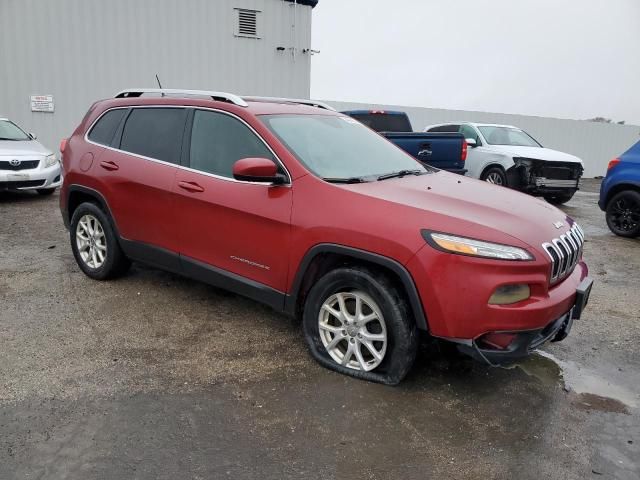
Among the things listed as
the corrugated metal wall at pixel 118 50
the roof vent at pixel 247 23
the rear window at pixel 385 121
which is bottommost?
the rear window at pixel 385 121

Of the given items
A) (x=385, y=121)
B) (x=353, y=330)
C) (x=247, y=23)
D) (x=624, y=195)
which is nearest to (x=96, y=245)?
(x=353, y=330)

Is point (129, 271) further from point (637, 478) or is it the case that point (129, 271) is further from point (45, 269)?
point (637, 478)

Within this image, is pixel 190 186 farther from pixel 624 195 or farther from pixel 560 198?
pixel 560 198

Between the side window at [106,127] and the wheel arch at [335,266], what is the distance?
2.52 m

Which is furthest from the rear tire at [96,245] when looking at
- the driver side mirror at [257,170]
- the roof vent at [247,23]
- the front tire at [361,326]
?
the roof vent at [247,23]

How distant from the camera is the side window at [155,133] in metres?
4.28

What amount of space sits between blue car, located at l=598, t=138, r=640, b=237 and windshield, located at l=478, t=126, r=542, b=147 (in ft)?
12.7

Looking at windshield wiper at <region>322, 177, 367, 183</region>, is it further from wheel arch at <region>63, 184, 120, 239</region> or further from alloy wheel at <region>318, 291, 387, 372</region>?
wheel arch at <region>63, 184, 120, 239</region>

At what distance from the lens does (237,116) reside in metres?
3.92

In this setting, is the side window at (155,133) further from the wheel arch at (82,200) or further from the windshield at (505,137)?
the windshield at (505,137)

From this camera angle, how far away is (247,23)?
589 inches

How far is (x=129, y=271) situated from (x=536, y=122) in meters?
19.5

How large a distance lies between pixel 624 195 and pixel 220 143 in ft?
22.0

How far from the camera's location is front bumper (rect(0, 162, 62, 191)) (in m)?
9.19
